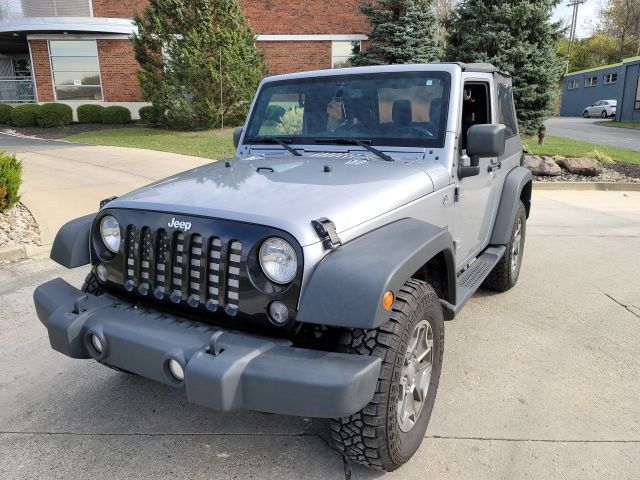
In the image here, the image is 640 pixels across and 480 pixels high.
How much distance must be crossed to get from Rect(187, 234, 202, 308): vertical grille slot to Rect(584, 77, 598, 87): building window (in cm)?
4945

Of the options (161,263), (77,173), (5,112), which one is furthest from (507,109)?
(5,112)

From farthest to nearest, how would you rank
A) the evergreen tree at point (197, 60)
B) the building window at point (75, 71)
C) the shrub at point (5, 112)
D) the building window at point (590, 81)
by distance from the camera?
the building window at point (590, 81) → the building window at point (75, 71) → the shrub at point (5, 112) → the evergreen tree at point (197, 60)

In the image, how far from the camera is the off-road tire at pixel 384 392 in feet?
7.11

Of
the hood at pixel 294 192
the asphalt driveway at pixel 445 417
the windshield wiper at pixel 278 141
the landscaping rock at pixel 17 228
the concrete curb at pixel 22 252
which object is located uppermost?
the windshield wiper at pixel 278 141

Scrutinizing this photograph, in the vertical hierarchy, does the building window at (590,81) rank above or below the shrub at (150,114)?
above

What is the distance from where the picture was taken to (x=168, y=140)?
51.6 ft

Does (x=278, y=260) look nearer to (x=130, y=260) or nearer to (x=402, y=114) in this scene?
(x=130, y=260)

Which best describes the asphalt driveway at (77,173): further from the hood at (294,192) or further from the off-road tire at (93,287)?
the hood at (294,192)

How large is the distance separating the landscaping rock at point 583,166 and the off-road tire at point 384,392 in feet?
35.4

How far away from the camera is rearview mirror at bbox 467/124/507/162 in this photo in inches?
120

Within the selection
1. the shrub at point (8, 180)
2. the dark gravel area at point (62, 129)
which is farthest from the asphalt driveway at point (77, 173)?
the dark gravel area at point (62, 129)

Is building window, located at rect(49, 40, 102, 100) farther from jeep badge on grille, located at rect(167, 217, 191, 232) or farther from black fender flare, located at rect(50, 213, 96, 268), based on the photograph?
jeep badge on grille, located at rect(167, 217, 191, 232)

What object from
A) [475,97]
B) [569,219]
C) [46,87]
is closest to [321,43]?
[46,87]

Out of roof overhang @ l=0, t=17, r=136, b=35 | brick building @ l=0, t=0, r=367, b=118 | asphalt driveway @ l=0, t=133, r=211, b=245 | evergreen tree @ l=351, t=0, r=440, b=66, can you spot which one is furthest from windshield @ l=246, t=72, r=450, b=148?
roof overhang @ l=0, t=17, r=136, b=35
